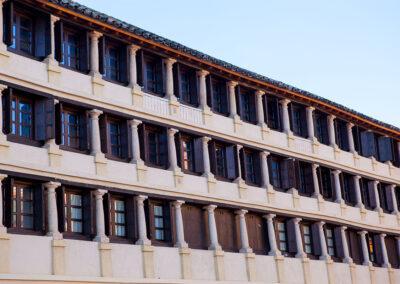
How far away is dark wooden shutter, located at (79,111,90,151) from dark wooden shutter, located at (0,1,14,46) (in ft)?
12.3

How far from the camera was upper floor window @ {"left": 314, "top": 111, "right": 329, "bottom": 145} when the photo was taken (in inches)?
1652

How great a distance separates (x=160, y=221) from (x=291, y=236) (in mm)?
8335

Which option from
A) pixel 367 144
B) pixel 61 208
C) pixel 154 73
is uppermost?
pixel 367 144

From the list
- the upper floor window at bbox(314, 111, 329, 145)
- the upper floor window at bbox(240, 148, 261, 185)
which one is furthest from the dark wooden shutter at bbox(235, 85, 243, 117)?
the upper floor window at bbox(314, 111, 329, 145)

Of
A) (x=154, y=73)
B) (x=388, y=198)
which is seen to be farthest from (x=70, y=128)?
(x=388, y=198)

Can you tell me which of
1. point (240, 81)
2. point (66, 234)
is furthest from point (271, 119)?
A: point (66, 234)

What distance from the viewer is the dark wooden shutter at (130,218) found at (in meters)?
29.9

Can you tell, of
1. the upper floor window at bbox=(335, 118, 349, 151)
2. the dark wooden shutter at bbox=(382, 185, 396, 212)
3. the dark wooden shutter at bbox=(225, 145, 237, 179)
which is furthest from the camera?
the dark wooden shutter at bbox=(382, 185, 396, 212)

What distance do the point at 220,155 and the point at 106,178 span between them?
7.49 m

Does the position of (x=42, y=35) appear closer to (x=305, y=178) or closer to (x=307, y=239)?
(x=305, y=178)

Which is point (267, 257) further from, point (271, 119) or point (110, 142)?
point (110, 142)

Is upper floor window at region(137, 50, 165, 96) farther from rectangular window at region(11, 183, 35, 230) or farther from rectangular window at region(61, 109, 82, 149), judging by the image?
rectangular window at region(11, 183, 35, 230)

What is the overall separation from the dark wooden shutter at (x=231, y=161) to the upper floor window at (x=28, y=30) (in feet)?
33.0

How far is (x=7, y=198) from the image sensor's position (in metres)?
25.9
